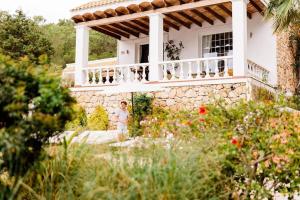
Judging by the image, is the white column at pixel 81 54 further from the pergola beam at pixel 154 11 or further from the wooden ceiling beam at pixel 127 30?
the wooden ceiling beam at pixel 127 30

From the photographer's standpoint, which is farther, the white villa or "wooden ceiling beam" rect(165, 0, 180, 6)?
"wooden ceiling beam" rect(165, 0, 180, 6)

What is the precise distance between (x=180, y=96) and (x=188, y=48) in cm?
412

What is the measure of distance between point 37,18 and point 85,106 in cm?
3197

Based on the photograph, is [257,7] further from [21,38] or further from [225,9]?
[21,38]

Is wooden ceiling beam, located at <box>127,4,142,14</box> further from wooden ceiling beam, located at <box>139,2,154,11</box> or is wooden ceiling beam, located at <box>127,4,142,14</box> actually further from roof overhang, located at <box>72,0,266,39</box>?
wooden ceiling beam, located at <box>139,2,154,11</box>

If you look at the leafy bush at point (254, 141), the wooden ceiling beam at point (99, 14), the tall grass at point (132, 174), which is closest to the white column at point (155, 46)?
the wooden ceiling beam at point (99, 14)

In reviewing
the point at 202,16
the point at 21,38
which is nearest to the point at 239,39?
the point at 202,16

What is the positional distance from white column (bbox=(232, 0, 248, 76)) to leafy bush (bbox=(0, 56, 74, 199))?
1002cm

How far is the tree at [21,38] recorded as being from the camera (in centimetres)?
2967

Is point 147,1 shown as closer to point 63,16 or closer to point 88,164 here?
point 88,164

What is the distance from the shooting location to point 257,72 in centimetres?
1433

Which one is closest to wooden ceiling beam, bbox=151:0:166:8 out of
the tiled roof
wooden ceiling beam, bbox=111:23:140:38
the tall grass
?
the tiled roof

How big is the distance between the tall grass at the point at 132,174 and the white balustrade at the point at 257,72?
384 inches

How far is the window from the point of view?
642 inches
